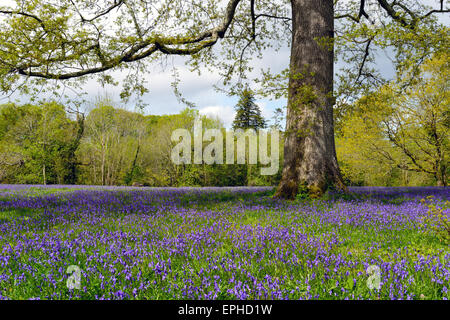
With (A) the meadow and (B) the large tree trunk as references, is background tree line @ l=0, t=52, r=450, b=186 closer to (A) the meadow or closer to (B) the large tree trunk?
(B) the large tree trunk

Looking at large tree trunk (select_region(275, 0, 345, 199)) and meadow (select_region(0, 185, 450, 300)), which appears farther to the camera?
large tree trunk (select_region(275, 0, 345, 199))

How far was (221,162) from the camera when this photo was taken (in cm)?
3816

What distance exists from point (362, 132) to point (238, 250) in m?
19.0

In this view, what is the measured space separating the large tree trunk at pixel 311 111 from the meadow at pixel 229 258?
120 inches

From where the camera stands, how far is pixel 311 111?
28.6 feet

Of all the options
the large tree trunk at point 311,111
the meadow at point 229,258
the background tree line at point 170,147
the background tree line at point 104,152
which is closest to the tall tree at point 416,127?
the background tree line at point 170,147

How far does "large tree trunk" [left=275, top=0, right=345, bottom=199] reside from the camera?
8.49 metres

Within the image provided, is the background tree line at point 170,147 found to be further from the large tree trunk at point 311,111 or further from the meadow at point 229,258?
the meadow at point 229,258

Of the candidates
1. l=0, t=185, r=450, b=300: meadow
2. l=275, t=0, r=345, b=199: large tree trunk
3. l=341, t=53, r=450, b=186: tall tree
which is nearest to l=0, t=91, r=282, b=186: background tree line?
l=341, t=53, r=450, b=186: tall tree

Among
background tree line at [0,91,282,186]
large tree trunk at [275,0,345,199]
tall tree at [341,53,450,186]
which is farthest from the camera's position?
background tree line at [0,91,282,186]

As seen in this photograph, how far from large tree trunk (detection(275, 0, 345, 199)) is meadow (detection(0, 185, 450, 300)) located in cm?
305
